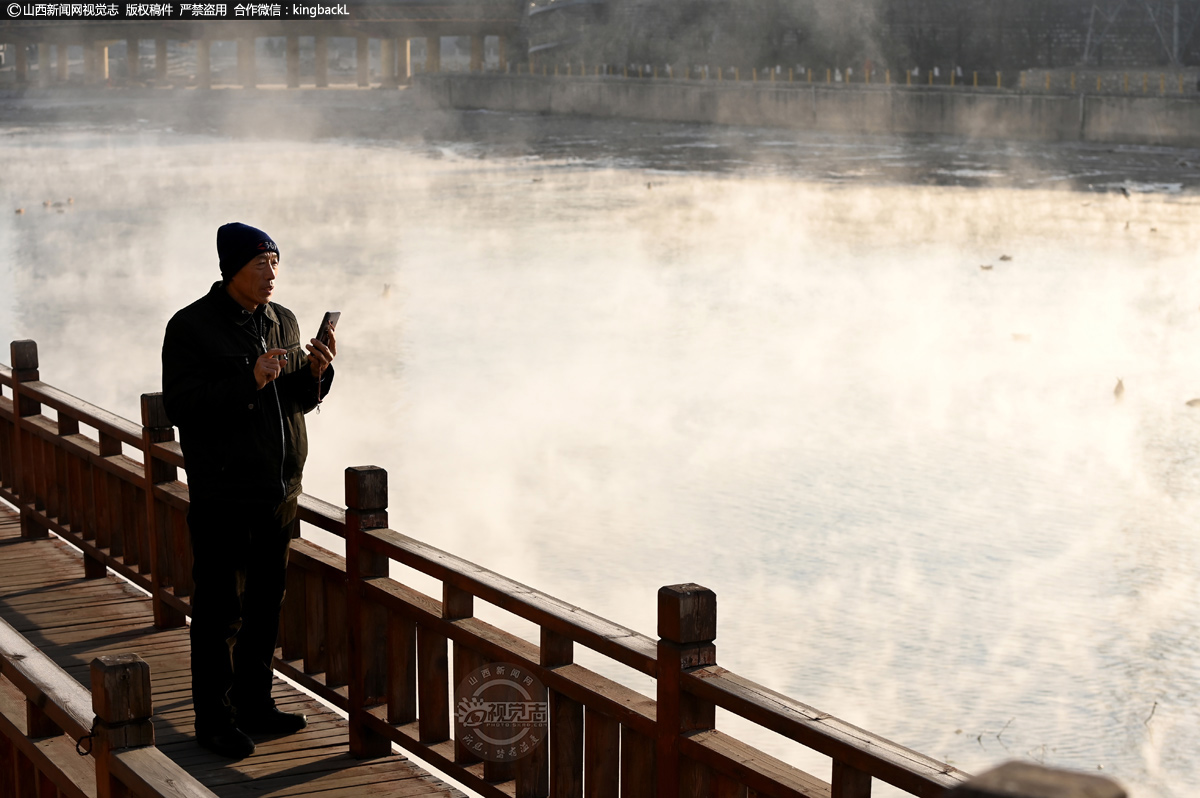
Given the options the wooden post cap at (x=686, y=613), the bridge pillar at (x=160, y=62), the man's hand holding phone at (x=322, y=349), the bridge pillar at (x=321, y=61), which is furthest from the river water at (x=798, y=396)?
the bridge pillar at (x=160, y=62)

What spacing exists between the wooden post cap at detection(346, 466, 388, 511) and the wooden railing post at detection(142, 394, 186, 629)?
1356mm

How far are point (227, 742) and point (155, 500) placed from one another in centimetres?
146

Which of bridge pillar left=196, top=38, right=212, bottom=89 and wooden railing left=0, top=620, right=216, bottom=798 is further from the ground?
bridge pillar left=196, top=38, right=212, bottom=89

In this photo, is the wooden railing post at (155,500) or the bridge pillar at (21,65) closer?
the wooden railing post at (155,500)

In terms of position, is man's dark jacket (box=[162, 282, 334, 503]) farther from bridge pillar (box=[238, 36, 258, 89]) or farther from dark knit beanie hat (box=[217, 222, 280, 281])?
bridge pillar (box=[238, 36, 258, 89])

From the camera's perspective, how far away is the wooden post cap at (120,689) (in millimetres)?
2760

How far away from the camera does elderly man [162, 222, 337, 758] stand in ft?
14.6

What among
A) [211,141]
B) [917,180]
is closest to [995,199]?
[917,180]

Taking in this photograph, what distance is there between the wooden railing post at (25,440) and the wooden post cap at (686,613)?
4830 mm

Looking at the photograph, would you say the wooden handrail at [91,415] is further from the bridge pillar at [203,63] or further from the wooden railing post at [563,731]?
the bridge pillar at [203,63]

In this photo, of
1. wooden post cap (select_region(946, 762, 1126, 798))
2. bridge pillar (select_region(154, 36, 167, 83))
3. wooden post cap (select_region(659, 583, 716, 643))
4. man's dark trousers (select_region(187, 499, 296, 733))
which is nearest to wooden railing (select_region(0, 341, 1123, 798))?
wooden post cap (select_region(659, 583, 716, 643))

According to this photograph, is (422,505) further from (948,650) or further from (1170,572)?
(1170,572)

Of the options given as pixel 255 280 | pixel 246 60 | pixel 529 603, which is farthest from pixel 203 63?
pixel 529 603

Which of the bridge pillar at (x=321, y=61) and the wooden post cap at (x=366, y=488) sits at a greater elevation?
the bridge pillar at (x=321, y=61)
